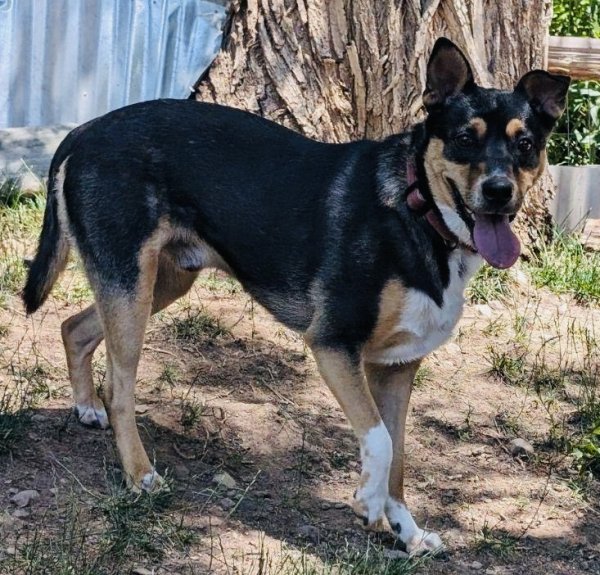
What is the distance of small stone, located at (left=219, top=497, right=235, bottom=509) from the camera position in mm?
5016

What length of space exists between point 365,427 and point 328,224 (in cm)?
84

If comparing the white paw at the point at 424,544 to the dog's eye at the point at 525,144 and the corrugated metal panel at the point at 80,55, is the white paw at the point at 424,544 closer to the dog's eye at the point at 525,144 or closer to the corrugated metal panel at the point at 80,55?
the dog's eye at the point at 525,144

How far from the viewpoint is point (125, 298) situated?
5.05m

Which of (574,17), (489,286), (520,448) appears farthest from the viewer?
(574,17)

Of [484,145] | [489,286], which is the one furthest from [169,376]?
[489,286]

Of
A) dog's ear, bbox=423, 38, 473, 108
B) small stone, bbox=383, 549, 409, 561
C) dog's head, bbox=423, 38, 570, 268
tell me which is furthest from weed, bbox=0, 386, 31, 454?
dog's ear, bbox=423, 38, 473, 108

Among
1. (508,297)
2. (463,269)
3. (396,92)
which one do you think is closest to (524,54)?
(396,92)

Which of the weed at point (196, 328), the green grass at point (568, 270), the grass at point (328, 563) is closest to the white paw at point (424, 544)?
the grass at point (328, 563)

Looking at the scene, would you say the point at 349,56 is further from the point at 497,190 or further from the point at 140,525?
the point at 140,525

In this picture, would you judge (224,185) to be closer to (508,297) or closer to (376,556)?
(376,556)

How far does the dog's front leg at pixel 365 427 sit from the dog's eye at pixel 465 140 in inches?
36.7

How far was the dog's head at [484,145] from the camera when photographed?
4625 mm

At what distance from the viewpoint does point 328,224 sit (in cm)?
493

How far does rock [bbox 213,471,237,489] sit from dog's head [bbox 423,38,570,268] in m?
1.46
